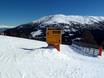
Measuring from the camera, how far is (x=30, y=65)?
11141mm

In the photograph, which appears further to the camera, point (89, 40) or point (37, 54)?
point (89, 40)

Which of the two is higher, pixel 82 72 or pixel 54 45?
pixel 54 45

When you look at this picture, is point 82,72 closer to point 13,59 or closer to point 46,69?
point 46,69

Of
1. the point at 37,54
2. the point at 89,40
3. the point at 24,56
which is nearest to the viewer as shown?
the point at 24,56

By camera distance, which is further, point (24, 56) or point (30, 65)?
point (24, 56)

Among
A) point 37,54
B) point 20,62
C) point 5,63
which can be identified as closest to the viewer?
point 5,63

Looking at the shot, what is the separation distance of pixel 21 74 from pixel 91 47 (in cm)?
1723

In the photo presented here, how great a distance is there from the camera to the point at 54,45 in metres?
16.9

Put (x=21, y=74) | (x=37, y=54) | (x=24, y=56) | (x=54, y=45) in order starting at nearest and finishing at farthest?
(x=21, y=74)
(x=24, y=56)
(x=37, y=54)
(x=54, y=45)

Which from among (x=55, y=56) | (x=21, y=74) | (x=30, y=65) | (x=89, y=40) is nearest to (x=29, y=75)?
(x=21, y=74)

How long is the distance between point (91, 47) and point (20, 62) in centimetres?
1567

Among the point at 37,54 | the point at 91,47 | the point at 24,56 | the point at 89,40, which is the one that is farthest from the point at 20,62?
the point at 89,40

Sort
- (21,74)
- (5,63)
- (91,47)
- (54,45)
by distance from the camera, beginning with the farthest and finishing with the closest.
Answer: (91,47) < (54,45) < (5,63) < (21,74)

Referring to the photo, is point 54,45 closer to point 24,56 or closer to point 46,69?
point 24,56
